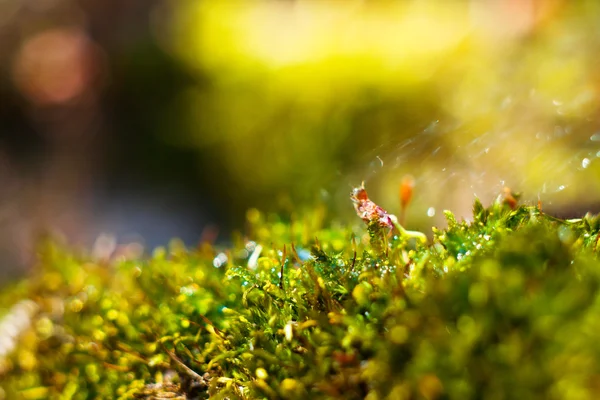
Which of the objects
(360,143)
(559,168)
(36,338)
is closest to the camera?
(559,168)

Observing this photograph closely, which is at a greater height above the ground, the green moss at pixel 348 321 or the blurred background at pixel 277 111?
the blurred background at pixel 277 111

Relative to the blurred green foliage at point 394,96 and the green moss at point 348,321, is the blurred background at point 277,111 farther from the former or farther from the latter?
the green moss at point 348,321

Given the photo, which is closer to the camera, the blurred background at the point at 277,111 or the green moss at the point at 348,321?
the green moss at the point at 348,321

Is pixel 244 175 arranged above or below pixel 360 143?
above

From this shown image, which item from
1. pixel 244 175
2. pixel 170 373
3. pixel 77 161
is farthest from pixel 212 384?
pixel 77 161

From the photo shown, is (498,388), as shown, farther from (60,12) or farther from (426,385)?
(60,12)

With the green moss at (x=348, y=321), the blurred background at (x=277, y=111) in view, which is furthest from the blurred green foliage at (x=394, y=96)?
the green moss at (x=348, y=321)

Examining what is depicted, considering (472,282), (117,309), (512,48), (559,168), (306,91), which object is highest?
(306,91)

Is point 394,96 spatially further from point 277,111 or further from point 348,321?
point 348,321
